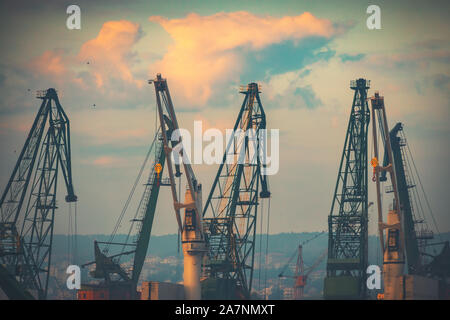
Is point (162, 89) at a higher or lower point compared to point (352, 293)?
higher

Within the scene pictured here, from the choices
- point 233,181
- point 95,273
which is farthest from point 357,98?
point 95,273

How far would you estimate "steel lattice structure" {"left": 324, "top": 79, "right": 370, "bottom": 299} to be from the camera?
11825 cm

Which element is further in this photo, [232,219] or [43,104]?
[43,104]

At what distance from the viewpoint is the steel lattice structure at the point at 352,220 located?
118250mm

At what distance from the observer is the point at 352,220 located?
124625 mm

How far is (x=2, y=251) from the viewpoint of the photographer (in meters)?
120
